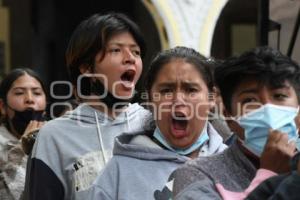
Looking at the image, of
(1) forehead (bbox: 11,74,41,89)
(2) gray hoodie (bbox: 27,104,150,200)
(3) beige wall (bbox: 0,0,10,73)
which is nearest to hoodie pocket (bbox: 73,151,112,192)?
(2) gray hoodie (bbox: 27,104,150,200)

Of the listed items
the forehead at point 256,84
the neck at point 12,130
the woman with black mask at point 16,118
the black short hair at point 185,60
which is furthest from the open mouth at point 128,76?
the neck at point 12,130

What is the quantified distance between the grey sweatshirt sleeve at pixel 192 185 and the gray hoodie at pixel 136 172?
16.2 inches

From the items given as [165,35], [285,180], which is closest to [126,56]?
[285,180]

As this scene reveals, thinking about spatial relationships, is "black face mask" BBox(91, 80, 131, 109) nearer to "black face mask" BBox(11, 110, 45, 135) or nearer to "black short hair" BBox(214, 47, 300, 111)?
"black short hair" BBox(214, 47, 300, 111)

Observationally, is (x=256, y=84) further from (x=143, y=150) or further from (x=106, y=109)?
(x=106, y=109)

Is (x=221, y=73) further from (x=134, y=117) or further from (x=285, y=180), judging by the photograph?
(x=134, y=117)

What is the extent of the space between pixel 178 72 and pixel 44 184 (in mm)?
788

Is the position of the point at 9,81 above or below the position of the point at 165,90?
below

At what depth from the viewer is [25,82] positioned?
5496 mm

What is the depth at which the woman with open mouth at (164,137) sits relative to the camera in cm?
304

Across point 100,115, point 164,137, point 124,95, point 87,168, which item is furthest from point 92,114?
point 164,137

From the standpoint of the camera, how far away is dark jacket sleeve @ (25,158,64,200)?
3.47 metres

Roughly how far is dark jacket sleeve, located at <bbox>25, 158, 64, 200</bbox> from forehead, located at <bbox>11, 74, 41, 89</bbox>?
200 centimetres

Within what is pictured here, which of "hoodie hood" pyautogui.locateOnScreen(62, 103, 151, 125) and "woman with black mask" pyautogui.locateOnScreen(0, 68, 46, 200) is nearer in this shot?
"hoodie hood" pyautogui.locateOnScreen(62, 103, 151, 125)
